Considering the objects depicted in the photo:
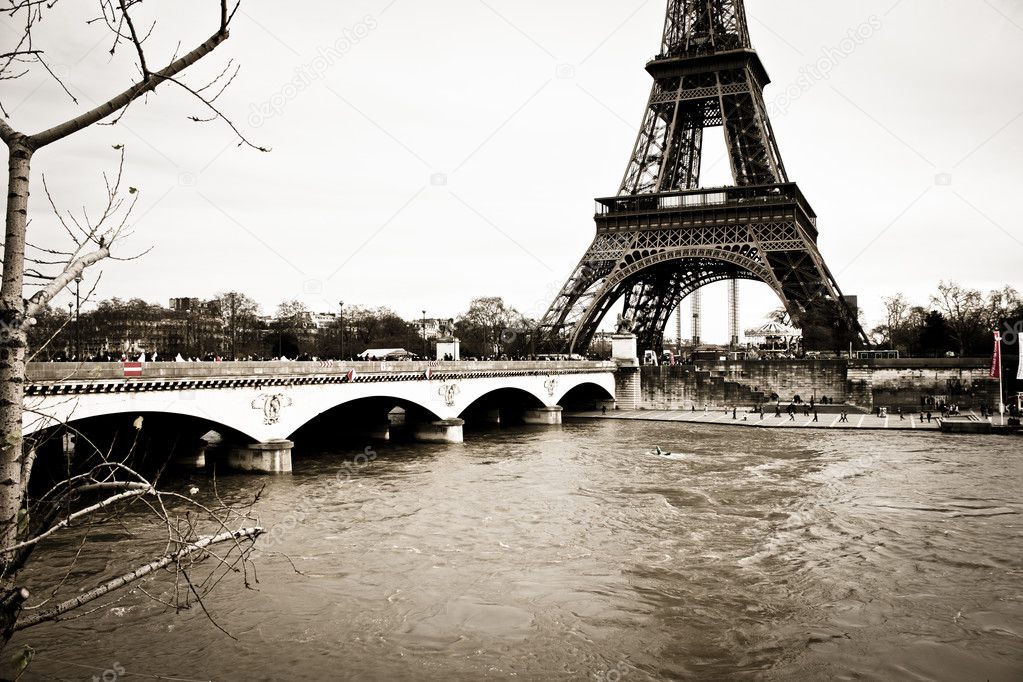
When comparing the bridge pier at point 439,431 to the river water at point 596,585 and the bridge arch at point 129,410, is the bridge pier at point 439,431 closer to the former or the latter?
the river water at point 596,585

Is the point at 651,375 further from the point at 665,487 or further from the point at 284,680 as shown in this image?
the point at 284,680

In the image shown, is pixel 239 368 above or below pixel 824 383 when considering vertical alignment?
above

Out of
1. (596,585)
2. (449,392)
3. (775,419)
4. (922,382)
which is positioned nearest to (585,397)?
(775,419)

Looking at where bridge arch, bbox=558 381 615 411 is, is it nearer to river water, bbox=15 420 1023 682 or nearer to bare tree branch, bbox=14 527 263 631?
river water, bbox=15 420 1023 682

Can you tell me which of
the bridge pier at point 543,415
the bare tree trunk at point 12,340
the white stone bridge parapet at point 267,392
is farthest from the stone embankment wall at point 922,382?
the bare tree trunk at point 12,340

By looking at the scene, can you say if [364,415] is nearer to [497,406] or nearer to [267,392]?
[497,406]

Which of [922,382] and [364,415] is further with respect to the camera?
[922,382]
